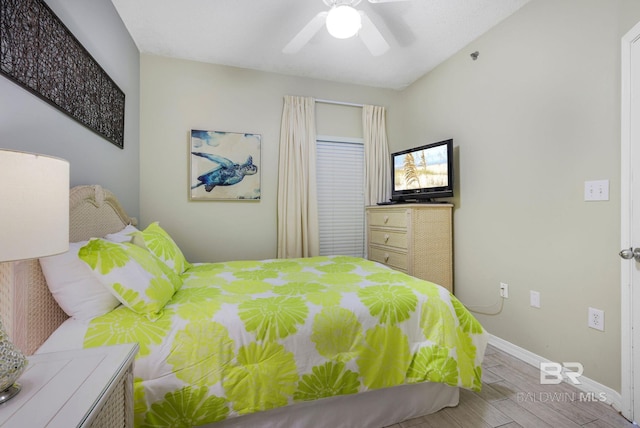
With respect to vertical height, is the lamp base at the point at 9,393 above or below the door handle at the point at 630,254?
below

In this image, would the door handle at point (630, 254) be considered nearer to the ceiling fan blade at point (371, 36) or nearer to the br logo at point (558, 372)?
the br logo at point (558, 372)

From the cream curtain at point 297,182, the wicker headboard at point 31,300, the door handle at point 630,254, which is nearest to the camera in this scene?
the wicker headboard at point 31,300

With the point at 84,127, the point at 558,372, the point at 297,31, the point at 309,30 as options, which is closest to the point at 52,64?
the point at 84,127

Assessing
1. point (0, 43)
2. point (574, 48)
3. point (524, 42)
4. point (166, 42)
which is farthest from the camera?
point (166, 42)

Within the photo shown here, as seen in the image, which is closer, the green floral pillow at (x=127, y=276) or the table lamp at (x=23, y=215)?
the table lamp at (x=23, y=215)

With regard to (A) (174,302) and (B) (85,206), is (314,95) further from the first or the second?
(A) (174,302)

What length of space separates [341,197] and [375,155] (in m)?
0.67

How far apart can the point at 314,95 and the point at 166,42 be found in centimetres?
152

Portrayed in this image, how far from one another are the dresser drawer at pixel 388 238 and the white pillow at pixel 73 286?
2.27 m

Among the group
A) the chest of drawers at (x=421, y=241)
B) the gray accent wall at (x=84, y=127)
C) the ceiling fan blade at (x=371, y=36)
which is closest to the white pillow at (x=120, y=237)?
the gray accent wall at (x=84, y=127)

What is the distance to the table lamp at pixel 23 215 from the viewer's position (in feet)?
2.22

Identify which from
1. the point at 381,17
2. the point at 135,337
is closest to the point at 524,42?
the point at 381,17

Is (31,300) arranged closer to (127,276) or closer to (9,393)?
(127,276)

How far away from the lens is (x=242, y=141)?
3041 millimetres
